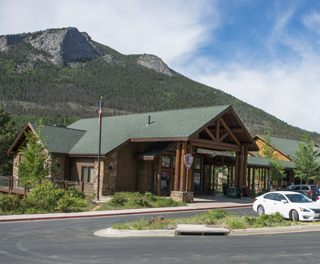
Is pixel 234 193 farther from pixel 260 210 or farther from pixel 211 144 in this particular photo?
pixel 260 210

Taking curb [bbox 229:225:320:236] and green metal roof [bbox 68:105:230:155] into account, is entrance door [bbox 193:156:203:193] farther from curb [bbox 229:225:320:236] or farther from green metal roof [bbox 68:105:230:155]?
curb [bbox 229:225:320:236]

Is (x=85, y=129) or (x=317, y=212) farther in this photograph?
(x=85, y=129)

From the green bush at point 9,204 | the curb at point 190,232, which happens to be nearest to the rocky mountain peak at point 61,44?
the green bush at point 9,204

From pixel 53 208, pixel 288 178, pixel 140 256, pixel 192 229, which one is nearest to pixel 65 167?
pixel 53 208

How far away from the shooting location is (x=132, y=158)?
1206 inches

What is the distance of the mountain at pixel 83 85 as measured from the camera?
4567 inches

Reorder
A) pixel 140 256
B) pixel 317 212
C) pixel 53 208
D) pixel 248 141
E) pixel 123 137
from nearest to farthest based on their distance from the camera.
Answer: pixel 140 256 < pixel 317 212 < pixel 53 208 < pixel 123 137 < pixel 248 141

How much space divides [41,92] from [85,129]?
316ft

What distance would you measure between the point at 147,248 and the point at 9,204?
10.6 meters

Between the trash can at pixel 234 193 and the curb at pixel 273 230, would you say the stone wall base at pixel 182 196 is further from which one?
the curb at pixel 273 230

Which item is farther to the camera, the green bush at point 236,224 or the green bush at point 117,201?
the green bush at point 117,201

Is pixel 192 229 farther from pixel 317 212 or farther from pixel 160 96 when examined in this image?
pixel 160 96

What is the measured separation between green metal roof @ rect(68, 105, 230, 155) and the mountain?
65.9 metres

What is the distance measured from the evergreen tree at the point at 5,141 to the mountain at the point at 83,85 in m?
51.2
